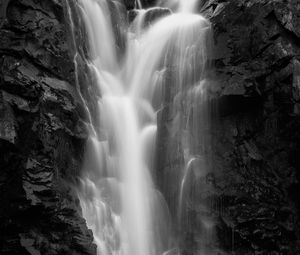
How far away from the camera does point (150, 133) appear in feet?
56.3

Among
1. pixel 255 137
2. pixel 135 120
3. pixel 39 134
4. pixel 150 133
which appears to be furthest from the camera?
pixel 135 120

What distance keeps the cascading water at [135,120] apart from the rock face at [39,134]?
0.98 metres

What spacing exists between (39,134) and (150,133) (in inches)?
192

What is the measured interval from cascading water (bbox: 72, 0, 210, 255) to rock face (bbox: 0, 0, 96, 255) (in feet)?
3.22

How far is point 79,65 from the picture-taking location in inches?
652

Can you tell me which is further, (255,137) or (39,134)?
(255,137)

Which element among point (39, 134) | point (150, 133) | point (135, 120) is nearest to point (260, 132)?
point (150, 133)

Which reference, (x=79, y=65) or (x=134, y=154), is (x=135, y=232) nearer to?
(x=134, y=154)

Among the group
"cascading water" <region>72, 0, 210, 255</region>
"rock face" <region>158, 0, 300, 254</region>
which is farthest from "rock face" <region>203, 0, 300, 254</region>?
"cascading water" <region>72, 0, 210, 255</region>

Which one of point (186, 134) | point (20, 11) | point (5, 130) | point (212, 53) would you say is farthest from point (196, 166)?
point (20, 11)

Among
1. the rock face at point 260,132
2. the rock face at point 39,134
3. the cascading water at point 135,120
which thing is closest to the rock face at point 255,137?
the rock face at point 260,132

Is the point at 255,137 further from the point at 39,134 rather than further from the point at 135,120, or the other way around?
the point at 39,134

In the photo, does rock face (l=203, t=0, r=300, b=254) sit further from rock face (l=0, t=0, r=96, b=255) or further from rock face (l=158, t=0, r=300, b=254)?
rock face (l=0, t=0, r=96, b=255)

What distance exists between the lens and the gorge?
42.8 feet
